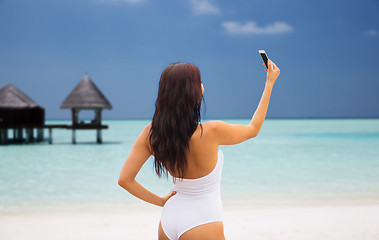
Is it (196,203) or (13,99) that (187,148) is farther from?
(13,99)

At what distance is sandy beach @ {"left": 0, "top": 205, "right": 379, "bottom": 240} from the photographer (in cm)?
441

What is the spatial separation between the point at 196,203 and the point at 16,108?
24052 millimetres

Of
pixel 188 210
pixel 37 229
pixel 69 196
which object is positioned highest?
pixel 188 210

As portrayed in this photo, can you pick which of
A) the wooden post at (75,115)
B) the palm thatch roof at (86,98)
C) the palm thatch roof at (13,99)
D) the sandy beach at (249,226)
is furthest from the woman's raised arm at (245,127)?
the palm thatch roof at (13,99)

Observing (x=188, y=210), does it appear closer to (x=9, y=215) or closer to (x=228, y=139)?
(x=228, y=139)

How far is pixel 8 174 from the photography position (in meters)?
12.5

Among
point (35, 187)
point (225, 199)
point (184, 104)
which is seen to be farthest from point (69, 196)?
point (184, 104)

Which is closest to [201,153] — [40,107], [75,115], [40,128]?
[75,115]

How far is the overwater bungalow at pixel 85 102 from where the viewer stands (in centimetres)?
2156

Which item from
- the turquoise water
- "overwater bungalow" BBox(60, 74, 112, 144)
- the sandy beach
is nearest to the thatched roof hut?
"overwater bungalow" BBox(60, 74, 112, 144)

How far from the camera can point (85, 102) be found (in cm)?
2152

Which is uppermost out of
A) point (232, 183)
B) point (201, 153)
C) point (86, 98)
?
point (201, 153)

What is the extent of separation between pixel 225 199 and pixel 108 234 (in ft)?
12.1

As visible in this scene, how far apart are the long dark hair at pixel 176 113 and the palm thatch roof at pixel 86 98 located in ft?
68.6
